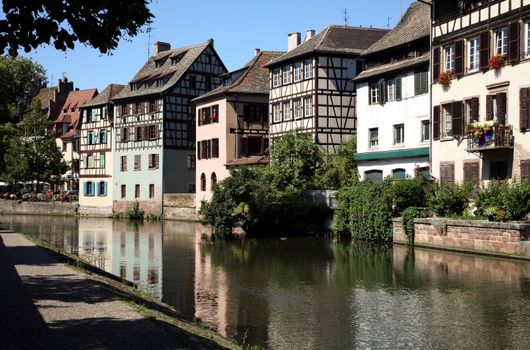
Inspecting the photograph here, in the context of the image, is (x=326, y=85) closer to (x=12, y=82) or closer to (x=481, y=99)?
(x=481, y=99)

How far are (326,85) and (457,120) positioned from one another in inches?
557

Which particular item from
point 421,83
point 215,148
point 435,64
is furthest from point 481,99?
point 215,148

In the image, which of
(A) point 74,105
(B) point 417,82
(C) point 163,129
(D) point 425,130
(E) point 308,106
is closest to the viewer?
(D) point 425,130

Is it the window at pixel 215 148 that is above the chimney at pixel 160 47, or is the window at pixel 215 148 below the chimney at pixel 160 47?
below

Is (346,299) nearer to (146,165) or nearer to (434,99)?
(434,99)

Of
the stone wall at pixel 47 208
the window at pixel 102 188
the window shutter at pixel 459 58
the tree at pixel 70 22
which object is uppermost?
the window shutter at pixel 459 58

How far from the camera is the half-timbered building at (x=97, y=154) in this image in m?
71.6

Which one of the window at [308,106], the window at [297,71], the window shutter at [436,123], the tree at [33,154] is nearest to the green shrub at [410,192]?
the window shutter at [436,123]

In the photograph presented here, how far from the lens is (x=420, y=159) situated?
3862 centimetres

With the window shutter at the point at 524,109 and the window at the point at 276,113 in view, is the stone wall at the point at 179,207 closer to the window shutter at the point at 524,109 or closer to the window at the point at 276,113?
the window at the point at 276,113

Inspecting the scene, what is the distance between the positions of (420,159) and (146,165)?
3446 cm

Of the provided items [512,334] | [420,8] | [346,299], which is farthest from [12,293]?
[420,8]

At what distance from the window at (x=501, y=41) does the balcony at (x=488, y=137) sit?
3397 mm

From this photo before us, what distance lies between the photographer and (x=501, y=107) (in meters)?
31.9
